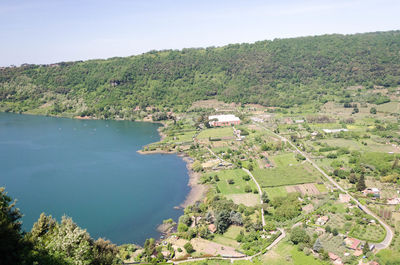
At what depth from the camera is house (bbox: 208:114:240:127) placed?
253 ft

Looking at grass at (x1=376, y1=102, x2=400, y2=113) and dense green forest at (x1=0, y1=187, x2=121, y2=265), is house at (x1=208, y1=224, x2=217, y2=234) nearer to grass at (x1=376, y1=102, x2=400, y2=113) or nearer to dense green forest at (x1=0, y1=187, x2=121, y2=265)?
dense green forest at (x1=0, y1=187, x2=121, y2=265)

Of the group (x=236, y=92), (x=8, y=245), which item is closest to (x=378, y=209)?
(x=8, y=245)

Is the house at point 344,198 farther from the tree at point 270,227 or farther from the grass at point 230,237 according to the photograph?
the grass at point 230,237

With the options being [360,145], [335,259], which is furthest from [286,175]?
[360,145]

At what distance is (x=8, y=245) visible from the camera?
1555 centimetres

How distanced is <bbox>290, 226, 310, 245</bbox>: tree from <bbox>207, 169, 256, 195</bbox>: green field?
1213cm

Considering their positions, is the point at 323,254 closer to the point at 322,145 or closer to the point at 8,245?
the point at 8,245

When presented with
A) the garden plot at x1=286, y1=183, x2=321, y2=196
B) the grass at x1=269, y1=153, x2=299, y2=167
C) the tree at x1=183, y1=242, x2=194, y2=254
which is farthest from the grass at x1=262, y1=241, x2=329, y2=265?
the grass at x1=269, y1=153, x2=299, y2=167

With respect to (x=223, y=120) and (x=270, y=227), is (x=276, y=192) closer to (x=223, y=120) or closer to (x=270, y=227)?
(x=270, y=227)

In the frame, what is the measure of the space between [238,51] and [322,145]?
75.6 metres

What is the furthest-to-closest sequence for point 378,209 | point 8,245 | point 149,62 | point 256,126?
point 149,62, point 256,126, point 378,209, point 8,245

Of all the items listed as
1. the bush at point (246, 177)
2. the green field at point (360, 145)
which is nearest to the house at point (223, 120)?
the green field at point (360, 145)

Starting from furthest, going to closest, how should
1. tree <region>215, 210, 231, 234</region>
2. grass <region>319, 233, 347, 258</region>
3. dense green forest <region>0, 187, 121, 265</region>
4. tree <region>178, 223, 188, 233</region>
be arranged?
tree <region>178, 223, 188, 233</region>
tree <region>215, 210, 231, 234</region>
grass <region>319, 233, 347, 258</region>
dense green forest <region>0, 187, 121, 265</region>

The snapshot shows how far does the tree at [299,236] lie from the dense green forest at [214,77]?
65773 millimetres
